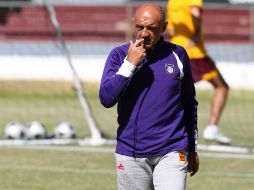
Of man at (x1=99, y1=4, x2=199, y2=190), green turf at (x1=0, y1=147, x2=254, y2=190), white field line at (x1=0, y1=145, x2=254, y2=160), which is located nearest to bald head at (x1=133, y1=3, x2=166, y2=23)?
man at (x1=99, y1=4, x2=199, y2=190)

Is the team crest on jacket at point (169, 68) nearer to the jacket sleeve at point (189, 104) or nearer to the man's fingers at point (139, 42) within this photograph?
the jacket sleeve at point (189, 104)

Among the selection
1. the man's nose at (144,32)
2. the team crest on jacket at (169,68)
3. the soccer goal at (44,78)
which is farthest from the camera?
the soccer goal at (44,78)

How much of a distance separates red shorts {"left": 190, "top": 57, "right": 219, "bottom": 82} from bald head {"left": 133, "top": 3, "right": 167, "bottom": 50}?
6.57m

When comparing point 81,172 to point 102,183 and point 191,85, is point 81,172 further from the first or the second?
point 191,85

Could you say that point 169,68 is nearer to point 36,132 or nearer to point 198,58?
point 198,58

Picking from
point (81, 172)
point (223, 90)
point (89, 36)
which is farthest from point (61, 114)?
point (89, 36)

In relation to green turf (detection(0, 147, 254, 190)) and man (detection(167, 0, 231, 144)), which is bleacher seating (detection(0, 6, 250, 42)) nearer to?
man (detection(167, 0, 231, 144))

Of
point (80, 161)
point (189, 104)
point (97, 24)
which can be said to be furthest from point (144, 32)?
point (97, 24)

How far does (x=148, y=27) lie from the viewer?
6.14 metres

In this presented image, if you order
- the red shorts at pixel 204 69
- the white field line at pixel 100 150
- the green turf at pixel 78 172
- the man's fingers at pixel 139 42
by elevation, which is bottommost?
the white field line at pixel 100 150

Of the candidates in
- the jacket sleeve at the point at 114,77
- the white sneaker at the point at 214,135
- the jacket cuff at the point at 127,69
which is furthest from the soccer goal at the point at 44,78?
the jacket cuff at the point at 127,69

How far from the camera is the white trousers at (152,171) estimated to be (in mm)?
6164

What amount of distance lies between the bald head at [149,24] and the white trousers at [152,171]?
77 centimetres

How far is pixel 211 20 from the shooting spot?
29.6 meters
